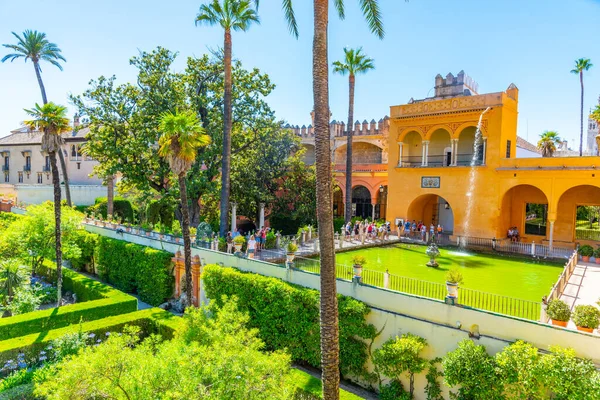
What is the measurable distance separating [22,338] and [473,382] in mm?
14395

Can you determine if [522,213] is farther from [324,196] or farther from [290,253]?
[324,196]

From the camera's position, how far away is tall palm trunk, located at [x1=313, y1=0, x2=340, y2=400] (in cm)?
852

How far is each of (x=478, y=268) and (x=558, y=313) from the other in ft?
28.9

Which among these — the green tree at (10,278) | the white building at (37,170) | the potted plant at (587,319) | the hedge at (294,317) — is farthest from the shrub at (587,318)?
the white building at (37,170)

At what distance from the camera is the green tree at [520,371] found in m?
8.88

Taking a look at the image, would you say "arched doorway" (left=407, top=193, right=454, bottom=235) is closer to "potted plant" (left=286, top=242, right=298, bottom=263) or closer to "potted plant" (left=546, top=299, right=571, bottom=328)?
"potted plant" (left=286, top=242, right=298, bottom=263)

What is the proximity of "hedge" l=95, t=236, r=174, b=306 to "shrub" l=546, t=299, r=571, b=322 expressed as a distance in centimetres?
1598

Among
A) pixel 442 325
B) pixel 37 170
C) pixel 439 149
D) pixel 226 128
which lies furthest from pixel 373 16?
pixel 37 170

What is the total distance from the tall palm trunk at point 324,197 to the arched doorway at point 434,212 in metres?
21.9

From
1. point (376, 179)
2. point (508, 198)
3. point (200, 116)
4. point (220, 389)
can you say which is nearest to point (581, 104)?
point (508, 198)

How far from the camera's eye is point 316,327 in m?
13.4

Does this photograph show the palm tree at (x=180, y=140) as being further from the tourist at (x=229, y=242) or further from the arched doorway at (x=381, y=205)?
the arched doorway at (x=381, y=205)

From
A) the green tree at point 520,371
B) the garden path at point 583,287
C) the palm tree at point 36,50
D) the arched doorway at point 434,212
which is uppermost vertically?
the palm tree at point 36,50

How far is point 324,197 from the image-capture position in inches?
340
